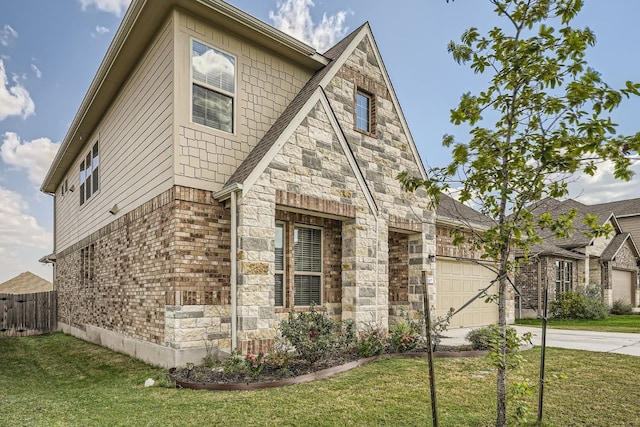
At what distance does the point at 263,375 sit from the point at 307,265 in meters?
2.89

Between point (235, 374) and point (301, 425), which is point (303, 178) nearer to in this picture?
point (235, 374)

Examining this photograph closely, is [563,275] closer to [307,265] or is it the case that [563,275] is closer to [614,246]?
[614,246]

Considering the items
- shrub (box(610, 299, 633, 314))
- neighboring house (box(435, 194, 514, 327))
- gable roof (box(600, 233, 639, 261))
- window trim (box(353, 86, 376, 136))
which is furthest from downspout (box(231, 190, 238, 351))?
shrub (box(610, 299, 633, 314))

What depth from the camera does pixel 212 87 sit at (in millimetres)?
7973

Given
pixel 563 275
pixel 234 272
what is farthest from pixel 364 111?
pixel 563 275

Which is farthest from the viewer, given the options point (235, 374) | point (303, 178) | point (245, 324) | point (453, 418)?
point (303, 178)

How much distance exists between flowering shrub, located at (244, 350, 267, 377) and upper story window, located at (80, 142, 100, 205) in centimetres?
854

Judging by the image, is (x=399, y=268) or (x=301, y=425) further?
(x=399, y=268)

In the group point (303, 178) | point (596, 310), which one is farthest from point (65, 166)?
point (596, 310)

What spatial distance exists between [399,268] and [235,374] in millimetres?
5956

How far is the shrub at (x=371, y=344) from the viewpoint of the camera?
25.8 ft

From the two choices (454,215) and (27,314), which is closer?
(454,215)

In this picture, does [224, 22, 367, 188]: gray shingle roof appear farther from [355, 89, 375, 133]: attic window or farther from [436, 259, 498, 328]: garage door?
[436, 259, 498, 328]: garage door

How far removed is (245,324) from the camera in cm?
683
